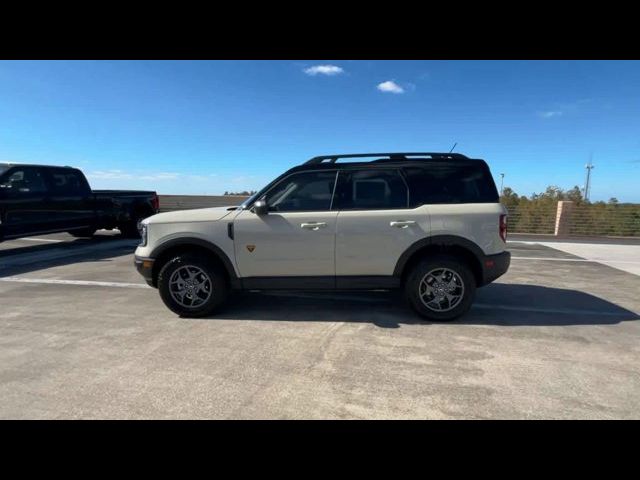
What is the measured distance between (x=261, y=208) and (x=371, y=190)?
1.34 metres

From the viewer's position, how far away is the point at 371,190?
4.20 metres

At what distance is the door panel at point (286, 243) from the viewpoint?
4.09 meters

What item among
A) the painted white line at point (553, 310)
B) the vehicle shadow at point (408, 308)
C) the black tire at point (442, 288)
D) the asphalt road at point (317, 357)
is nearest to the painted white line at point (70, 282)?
the asphalt road at point (317, 357)

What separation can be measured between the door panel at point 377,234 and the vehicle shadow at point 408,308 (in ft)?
2.25

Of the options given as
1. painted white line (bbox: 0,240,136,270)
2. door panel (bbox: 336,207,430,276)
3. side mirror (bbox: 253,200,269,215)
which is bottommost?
painted white line (bbox: 0,240,136,270)

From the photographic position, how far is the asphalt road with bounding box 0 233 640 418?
2463mm

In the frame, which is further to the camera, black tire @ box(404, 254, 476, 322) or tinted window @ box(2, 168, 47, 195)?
tinted window @ box(2, 168, 47, 195)

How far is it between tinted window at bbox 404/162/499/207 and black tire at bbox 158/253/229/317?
2533 mm

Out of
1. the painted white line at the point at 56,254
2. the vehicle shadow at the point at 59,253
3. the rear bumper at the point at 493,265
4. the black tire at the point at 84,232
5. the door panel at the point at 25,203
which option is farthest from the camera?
the black tire at the point at 84,232

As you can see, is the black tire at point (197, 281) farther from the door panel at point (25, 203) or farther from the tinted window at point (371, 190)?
the door panel at point (25, 203)

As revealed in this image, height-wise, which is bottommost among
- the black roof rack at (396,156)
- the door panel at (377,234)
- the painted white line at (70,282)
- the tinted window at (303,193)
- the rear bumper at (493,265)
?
the painted white line at (70,282)

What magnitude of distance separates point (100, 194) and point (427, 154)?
9851 mm

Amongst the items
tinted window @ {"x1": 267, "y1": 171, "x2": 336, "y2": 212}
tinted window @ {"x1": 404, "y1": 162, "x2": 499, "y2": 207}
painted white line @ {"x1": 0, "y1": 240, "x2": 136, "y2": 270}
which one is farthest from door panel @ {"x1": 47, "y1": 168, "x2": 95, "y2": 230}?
tinted window @ {"x1": 404, "y1": 162, "x2": 499, "y2": 207}

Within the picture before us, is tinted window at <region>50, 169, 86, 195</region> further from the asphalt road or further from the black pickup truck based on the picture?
the asphalt road
